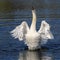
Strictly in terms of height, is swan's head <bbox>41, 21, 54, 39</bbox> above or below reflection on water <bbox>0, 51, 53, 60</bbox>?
above

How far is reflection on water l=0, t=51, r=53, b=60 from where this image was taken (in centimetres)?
1781

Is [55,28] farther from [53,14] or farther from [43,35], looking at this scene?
[53,14]

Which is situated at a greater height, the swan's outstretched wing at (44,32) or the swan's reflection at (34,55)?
the swan's outstretched wing at (44,32)

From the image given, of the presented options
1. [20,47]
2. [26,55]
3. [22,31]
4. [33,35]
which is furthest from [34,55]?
[22,31]

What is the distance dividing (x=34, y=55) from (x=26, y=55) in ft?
1.04

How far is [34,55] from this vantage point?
1853 centimetres

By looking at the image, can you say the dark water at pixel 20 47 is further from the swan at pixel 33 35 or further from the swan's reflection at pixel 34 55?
the swan at pixel 33 35

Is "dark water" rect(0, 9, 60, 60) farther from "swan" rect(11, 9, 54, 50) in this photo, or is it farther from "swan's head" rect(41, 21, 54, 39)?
"swan's head" rect(41, 21, 54, 39)

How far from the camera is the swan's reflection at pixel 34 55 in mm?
17884

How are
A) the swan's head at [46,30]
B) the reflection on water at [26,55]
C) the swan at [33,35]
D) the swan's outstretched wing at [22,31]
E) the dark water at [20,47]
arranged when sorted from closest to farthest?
1. the reflection on water at [26,55]
2. the dark water at [20,47]
3. the swan at [33,35]
4. the swan's head at [46,30]
5. the swan's outstretched wing at [22,31]

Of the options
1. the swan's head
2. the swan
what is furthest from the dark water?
the swan's head

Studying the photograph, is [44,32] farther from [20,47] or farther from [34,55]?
[34,55]

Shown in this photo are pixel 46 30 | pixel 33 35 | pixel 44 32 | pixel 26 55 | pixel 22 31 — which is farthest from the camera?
pixel 22 31

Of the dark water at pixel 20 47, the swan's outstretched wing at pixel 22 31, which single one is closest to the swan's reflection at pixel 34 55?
the dark water at pixel 20 47
